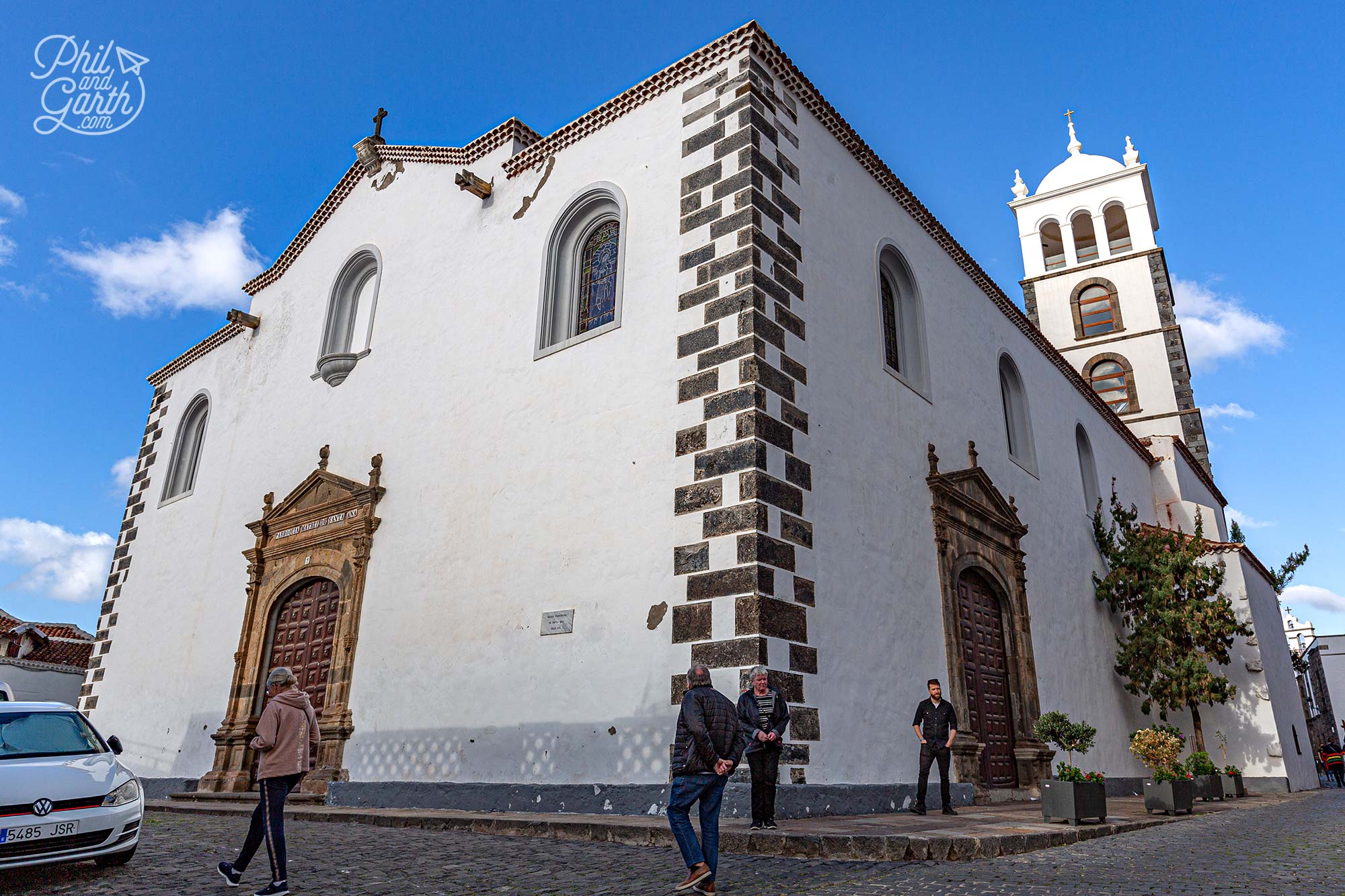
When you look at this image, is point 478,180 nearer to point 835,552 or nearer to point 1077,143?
point 835,552

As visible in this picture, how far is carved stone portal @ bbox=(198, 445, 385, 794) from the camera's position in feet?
36.2

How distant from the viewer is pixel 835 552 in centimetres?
912

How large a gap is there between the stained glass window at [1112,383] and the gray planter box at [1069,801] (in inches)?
755

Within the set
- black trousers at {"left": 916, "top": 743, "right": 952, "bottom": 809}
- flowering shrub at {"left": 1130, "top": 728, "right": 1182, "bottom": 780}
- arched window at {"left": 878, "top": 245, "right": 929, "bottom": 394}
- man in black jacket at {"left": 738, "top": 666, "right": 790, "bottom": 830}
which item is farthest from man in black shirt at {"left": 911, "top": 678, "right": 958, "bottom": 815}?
arched window at {"left": 878, "top": 245, "right": 929, "bottom": 394}

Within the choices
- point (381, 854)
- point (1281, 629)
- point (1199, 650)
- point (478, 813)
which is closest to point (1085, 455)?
point (1199, 650)

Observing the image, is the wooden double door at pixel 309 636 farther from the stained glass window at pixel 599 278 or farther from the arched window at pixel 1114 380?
the arched window at pixel 1114 380

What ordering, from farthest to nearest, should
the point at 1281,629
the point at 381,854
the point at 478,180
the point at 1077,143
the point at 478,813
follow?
the point at 1077,143, the point at 1281,629, the point at 478,180, the point at 478,813, the point at 381,854

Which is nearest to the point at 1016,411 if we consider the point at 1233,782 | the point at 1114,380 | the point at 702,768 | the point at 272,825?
the point at 1233,782

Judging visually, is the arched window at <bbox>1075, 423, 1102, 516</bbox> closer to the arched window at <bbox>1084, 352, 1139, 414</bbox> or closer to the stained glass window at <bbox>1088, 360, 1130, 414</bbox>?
the arched window at <bbox>1084, 352, 1139, 414</bbox>

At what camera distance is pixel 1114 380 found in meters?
25.7

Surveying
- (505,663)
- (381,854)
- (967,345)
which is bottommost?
(381,854)

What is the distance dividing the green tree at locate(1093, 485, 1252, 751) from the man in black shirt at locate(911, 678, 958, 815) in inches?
346

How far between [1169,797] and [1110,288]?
19.4 m

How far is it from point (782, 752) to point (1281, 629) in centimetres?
1948
